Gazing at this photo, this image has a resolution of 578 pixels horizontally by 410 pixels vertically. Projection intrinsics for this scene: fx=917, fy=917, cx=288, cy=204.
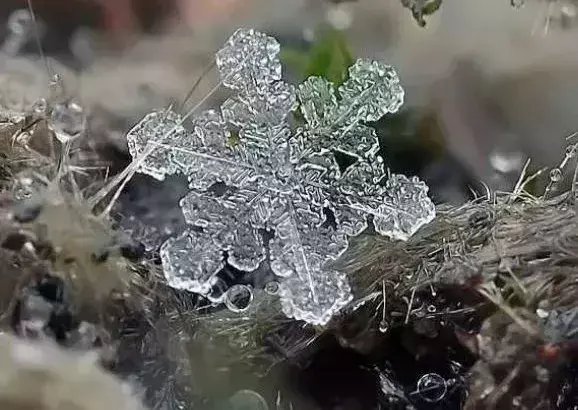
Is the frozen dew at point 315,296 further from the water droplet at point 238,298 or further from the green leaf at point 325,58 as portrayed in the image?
the green leaf at point 325,58

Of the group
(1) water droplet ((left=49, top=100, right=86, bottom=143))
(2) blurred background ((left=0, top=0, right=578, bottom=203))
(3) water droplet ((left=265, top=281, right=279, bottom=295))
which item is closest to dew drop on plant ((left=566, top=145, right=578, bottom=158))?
(2) blurred background ((left=0, top=0, right=578, bottom=203))

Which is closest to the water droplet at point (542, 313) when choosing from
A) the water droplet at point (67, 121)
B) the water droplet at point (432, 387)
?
the water droplet at point (432, 387)

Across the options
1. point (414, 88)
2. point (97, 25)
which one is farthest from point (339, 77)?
point (97, 25)

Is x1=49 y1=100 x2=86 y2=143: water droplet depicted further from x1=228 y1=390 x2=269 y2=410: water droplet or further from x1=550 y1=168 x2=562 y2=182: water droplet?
x1=550 y1=168 x2=562 y2=182: water droplet

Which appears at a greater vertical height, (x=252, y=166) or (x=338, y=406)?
(x=252, y=166)

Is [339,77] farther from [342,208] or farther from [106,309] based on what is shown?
[106,309]

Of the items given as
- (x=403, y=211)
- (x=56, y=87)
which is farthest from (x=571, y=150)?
(x=56, y=87)

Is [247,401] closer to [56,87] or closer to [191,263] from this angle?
[191,263]
